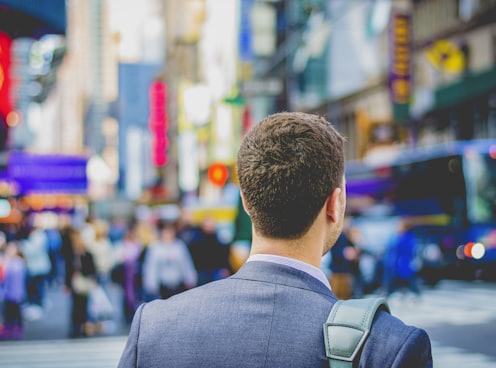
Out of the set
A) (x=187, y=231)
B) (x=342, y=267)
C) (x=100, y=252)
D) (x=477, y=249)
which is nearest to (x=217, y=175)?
(x=477, y=249)

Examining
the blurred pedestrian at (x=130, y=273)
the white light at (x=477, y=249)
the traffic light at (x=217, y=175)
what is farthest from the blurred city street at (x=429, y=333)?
the traffic light at (x=217, y=175)

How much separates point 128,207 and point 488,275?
2600 inches

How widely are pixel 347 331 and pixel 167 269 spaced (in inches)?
447

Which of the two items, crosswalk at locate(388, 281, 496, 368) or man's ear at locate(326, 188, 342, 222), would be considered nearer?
man's ear at locate(326, 188, 342, 222)

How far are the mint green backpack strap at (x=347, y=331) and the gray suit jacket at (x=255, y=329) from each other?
0.03m

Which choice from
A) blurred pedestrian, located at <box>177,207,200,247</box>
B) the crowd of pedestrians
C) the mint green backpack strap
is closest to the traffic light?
blurred pedestrian, located at <box>177,207,200,247</box>

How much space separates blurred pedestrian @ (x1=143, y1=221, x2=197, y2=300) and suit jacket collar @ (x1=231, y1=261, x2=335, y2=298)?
1092 cm

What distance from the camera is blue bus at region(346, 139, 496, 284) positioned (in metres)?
21.2

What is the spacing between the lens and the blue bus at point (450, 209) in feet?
69.6

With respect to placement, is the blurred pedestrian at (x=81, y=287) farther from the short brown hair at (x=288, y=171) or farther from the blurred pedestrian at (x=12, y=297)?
the short brown hair at (x=288, y=171)

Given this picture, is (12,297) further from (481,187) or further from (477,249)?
(481,187)

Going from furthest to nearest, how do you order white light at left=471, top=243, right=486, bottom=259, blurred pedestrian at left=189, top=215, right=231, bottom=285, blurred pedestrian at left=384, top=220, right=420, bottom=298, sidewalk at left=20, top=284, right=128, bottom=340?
white light at left=471, top=243, right=486, bottom=259, blurred pedestrian at left=384, top=220, right=420, bottom=298, sidewalk at left=20, top=284, right=128, bottom=340, blurred pedestrian at left=189, top=215, right=231, bottom=285

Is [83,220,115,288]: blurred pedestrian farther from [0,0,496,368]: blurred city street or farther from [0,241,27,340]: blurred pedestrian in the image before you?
[0,241,27,340]: blurred pedestrian

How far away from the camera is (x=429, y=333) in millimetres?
12461
